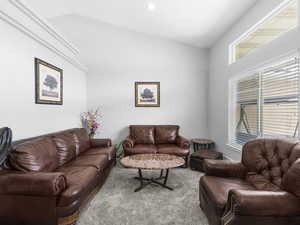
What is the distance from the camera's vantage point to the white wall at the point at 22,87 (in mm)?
2008

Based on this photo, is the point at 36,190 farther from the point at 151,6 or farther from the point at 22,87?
the point at 151,6

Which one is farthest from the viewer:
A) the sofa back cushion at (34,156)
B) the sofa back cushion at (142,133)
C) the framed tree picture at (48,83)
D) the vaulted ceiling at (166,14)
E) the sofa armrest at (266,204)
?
the sofa back cushion at (142,133)

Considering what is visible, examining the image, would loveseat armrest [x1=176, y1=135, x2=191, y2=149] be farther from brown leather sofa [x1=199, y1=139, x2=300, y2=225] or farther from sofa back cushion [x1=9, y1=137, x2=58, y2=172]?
sofa back cushion [x1=9, y1=137, x2=58, y2=172]

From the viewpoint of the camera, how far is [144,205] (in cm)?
212

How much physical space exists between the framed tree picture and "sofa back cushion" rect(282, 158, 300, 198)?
3.31 m

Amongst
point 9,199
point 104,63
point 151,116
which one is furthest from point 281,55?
point 104,63

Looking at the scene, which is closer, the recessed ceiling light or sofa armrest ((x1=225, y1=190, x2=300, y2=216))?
sofa armrest ((x1=225, y1=190, x2=300, y2=216))

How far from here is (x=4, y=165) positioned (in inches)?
70.0

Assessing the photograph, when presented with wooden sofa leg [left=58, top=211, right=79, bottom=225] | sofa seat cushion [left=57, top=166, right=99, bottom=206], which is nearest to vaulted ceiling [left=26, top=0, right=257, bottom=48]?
sofa seat cushion [left=57, top=166, right=99, bottom=206]

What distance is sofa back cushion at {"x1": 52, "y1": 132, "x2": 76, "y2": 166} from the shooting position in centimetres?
→ 248

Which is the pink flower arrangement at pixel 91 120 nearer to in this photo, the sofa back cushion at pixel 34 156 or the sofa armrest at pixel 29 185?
the sofa back cushion at pixel 34 156

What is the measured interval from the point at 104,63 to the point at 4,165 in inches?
133

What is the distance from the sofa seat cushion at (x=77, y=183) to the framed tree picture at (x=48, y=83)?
1.28 m

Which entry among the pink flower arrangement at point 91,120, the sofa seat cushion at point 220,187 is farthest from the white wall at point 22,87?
the sofa seat cushion at point 220,187
